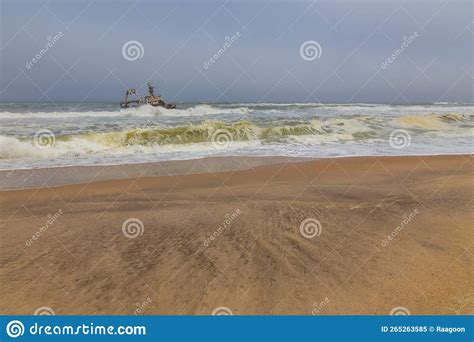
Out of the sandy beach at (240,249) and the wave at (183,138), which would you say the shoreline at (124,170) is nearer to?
the sandy beach at (240,249)

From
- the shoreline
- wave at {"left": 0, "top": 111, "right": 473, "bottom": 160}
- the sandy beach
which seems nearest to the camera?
the sandy beach

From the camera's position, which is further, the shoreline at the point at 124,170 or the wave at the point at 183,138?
the wave at the point at 183,138

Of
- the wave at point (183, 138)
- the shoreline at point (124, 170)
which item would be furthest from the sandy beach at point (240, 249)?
the wave at point (183, 138)

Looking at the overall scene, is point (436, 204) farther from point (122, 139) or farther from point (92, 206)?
point (122, 139)

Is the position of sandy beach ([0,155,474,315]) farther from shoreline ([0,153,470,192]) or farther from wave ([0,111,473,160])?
wave ([0,111,473,160])

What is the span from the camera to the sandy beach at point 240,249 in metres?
3.32

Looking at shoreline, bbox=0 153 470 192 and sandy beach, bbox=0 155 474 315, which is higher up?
shoreline, bbox=0 153 470 192

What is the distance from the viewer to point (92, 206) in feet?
19.3

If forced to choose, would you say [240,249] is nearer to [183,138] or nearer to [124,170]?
[124,170]

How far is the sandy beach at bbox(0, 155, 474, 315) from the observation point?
3318mm

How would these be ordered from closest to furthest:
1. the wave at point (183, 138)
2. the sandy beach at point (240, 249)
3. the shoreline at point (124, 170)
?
the sandy beach at point (240, 249) → the shoreline at point (124, 170) → the wave at point (183, 138)

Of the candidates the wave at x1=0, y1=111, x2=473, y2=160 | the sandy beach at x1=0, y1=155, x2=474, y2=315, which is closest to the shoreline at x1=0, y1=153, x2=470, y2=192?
the sandy beach at x1=0, y1=155, x2=474, y2=315

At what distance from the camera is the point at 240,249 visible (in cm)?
420

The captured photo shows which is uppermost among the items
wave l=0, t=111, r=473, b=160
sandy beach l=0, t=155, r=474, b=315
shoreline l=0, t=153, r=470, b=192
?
wave l=0, t=111, r=473, b=160
